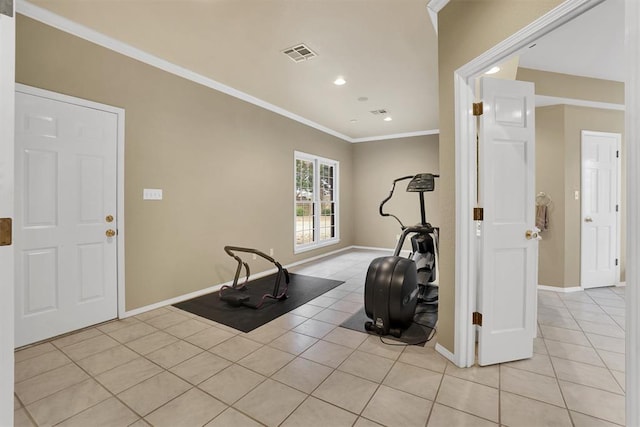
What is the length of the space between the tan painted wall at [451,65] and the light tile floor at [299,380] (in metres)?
0.52

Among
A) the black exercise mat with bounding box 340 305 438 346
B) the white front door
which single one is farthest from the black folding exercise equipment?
the white front door

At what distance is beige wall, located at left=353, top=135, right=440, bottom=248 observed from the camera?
6.82 meters

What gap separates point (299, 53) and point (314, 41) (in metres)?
0.30

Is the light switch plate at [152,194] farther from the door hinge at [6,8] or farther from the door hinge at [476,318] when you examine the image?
the door hinge at [476,318]

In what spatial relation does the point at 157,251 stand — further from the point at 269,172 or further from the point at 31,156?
the point at 269,172

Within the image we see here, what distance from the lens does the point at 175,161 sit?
11.5 ft

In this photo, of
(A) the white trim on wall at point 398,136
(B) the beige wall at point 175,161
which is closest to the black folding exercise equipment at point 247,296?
(B) the beige wall at point 175,161

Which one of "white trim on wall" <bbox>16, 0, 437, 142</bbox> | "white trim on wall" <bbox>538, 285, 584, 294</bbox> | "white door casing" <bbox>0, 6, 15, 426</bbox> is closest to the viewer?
"white door casing" <bbox>0, 6, 15, 426</bbox>

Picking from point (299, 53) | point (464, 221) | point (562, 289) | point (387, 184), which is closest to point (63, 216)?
point (299, 53)

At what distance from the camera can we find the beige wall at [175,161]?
8.80ft

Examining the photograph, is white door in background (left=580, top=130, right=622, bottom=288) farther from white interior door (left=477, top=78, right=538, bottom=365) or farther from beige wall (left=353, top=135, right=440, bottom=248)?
beige wall (left=353, top=135, right=440, bottom=248)

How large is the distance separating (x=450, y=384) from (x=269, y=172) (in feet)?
13.2

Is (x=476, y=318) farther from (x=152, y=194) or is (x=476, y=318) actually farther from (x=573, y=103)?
(x=573, y=103)

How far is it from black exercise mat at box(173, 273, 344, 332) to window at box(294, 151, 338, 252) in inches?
59.6
